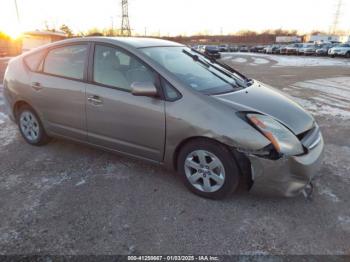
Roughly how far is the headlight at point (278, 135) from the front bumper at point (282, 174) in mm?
80

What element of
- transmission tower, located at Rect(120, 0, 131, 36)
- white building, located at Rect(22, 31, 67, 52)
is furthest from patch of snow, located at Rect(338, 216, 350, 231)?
transmission tower, located at Rect(120, 0, 131, 36)

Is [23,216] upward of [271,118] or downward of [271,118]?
downward

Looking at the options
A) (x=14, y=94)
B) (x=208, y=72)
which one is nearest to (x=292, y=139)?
(x=208, y=72)

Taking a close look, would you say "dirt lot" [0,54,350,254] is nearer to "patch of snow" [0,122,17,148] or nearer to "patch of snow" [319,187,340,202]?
"patch of snow" [319,187,340,202]

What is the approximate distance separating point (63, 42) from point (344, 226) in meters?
4.00

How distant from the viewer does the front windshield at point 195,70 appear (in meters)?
3.49

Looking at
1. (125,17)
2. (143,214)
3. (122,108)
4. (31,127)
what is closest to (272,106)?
(122,108)

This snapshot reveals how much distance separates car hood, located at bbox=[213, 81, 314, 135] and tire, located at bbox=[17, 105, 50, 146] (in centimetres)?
280

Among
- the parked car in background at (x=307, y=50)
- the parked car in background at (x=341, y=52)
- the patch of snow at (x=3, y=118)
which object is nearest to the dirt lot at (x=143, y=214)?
the patch of snow at (x=3, y=118)

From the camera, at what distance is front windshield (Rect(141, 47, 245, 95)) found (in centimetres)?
349

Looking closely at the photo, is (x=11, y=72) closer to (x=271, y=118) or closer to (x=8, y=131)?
(x=8, y=131)

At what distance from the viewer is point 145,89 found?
129 inches

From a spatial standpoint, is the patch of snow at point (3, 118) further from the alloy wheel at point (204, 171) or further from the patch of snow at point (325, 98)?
the patch of snow at point (325, 98)

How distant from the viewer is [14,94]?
470cm
